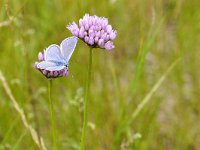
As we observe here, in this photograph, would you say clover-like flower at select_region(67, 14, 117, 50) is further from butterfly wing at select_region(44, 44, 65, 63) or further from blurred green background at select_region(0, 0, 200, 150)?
blurred green background at select_region(0, 0, 200, 150)

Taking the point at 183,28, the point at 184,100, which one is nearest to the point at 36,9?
the point at 183,28

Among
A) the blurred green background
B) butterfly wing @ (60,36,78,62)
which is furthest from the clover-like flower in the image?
the blurred green background

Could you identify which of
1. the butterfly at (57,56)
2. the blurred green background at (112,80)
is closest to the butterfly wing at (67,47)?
the butterfly at (57,56)

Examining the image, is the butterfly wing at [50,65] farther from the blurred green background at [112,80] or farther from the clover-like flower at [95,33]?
the blurred green background at [112,80]

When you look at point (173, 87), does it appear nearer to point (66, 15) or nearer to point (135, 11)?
point (135, 11)

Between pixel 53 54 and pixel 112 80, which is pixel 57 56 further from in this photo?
pixel 112 80
